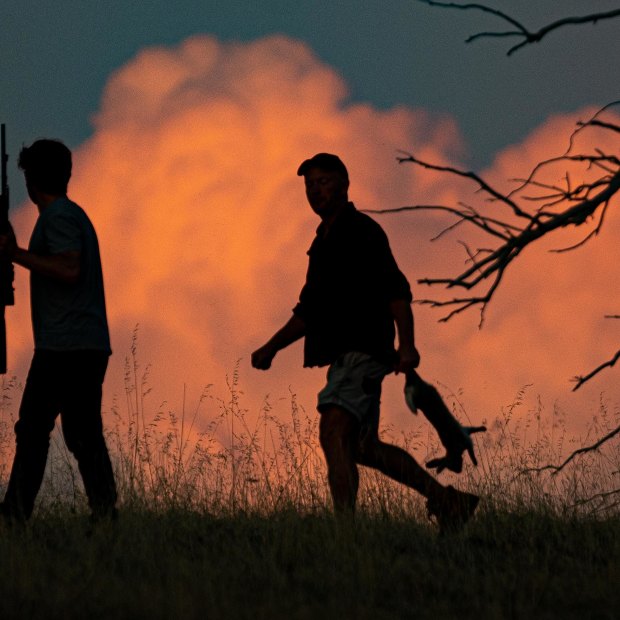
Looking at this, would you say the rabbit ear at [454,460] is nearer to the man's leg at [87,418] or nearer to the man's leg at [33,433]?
the man's leg at [87,418]

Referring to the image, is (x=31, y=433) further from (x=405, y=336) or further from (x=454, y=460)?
(x=454, y=460)

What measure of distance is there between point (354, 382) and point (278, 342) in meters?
0.71

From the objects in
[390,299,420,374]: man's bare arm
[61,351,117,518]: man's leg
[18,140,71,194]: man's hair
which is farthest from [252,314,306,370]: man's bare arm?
[18,140,71,194]: man's hair

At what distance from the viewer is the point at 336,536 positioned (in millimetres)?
6340

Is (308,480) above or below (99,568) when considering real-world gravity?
above

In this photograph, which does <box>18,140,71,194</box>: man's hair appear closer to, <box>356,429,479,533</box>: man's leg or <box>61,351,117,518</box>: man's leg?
<box>61,351,117,518</box>: man's leg

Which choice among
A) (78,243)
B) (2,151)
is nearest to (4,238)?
(78,243)

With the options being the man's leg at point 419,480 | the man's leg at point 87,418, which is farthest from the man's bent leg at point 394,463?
the man's leg at point 87,418

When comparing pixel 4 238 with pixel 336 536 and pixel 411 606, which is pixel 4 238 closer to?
pixel 336 536

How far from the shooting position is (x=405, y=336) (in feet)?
21.1

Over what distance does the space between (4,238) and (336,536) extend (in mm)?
2408

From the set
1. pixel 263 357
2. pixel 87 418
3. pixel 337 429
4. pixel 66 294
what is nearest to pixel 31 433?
pixel 87 418

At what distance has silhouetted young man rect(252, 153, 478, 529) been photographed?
6.52 meters

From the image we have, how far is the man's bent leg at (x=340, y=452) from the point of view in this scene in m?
6.52
